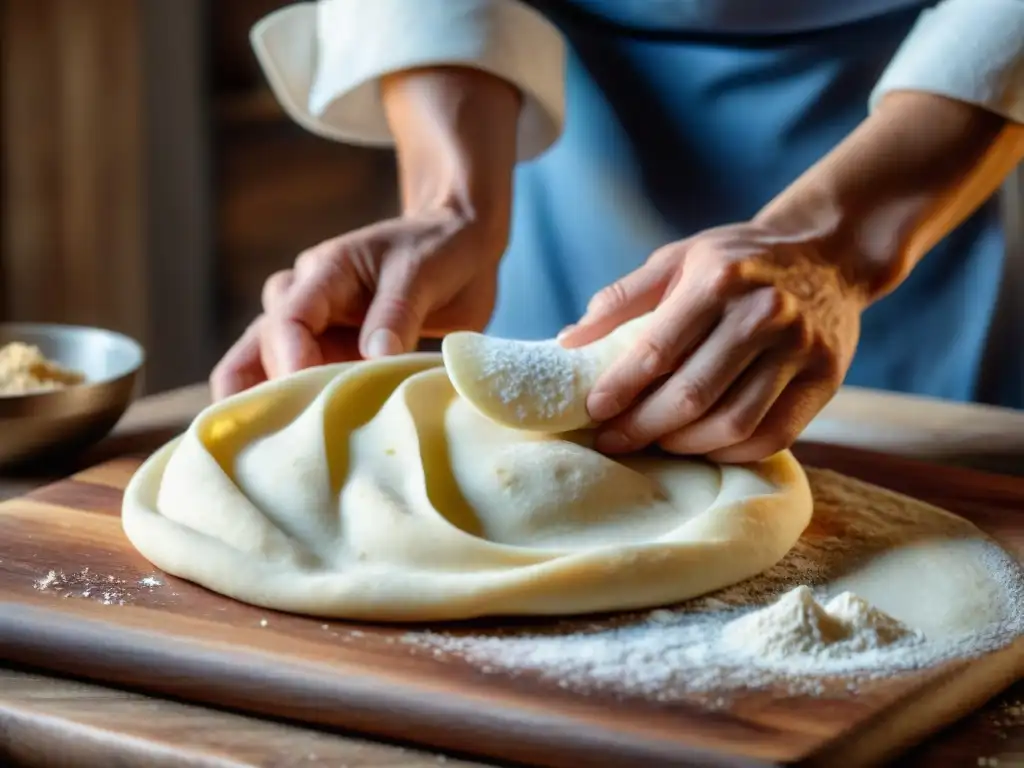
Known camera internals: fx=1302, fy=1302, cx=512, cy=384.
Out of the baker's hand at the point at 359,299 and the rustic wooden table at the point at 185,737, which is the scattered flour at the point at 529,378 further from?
the rustic wooden table at the point at 185,737

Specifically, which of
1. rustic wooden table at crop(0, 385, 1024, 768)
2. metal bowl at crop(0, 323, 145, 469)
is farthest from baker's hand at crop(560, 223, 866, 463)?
metal bowl at crop(0, 323, 145, 469)

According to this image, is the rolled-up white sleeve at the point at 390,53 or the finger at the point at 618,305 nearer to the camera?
the finger at the point at 618,305

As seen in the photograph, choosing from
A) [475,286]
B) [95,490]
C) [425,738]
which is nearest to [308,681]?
[425,738]

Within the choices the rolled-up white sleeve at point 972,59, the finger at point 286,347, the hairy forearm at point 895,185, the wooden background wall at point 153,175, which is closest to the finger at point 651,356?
the hairy forearm at point 895,185

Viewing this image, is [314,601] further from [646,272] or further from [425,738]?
[646,272]

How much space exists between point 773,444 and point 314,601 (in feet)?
1.49

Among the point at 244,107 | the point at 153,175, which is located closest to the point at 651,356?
the point at 153,175

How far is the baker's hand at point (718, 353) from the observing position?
114cm

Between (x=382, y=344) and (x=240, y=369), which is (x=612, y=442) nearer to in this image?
(x=382, y=344)

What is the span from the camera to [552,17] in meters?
1.85

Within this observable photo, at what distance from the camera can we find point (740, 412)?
1.15 m

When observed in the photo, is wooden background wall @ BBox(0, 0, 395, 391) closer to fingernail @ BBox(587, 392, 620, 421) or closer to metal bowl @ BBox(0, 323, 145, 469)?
metal bowl @ BBox(0, 323, 145, 469)

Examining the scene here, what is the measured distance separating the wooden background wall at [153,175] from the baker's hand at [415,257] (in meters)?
1.18

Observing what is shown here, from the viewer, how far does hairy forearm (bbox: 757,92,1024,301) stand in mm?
1352
